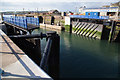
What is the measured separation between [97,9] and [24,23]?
3583 cm

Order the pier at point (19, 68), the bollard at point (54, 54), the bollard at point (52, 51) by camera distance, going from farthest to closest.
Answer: the bollard at point (54, 54), the bollard at point (52, 51), the pier at point (19, 68)

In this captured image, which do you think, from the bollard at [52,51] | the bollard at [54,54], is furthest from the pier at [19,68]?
A: the bollard at [54,54]

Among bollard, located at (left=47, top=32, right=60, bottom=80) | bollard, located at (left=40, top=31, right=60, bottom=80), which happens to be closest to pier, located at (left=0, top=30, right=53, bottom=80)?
bollard, located at (left=40, top=31, right=60, bottom=80)

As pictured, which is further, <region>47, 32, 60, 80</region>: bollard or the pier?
<region>47, 32, 60, 80</region>: bollard

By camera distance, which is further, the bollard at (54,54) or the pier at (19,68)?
the bollard at (54,54)

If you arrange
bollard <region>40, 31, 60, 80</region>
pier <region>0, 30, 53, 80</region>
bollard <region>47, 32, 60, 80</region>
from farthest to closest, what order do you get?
bollard <region>47, 32, 60, 80</region>
bollard <region>40, 31, 60, 80</region>
pier <region>0, 30, 53, 80</region>

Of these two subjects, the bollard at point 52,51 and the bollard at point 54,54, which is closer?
the bollard at point 52,51

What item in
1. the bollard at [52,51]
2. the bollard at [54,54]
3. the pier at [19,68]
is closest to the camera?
the pier at [19,68]

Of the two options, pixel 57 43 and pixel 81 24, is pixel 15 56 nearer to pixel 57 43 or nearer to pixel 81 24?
pixel 57 43

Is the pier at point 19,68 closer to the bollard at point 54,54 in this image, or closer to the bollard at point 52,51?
the bollard at point 52,51

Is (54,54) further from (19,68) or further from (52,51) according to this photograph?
(19,68)

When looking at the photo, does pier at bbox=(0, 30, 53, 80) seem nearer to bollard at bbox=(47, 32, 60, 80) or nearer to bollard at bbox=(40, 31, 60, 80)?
bollard at bbox=(40, 31, 60, 80)

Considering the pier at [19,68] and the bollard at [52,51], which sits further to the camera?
the bollard at [52,51]

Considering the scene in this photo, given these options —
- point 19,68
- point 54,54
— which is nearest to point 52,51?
point 54,54
